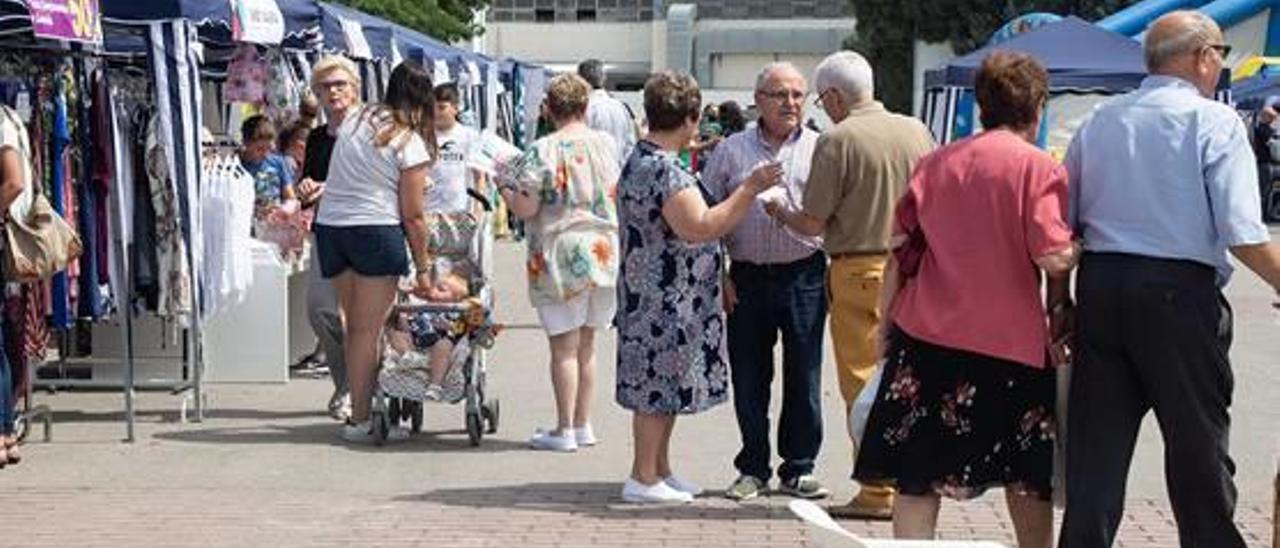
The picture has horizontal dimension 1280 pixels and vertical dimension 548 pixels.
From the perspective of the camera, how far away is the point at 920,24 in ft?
161

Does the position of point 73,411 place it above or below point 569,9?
below

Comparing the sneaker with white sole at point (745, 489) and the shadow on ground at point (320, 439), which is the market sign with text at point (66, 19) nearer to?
the shadow on ground at point (320, 439)

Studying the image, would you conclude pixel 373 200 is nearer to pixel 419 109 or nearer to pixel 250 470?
pixel 419 109

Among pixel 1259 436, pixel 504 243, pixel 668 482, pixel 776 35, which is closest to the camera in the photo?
pixel 668 482

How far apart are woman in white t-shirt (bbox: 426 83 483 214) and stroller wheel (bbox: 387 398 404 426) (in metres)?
0.89

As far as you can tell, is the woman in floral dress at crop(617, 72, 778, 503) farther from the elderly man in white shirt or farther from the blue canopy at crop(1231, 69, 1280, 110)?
the blue canopy at crop(1231, 69, 1280, 110)

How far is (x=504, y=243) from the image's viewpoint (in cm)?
2322

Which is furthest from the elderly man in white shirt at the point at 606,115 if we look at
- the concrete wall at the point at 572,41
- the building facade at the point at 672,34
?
the concrete wall at the point at 572,41

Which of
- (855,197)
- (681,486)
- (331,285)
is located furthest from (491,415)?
(855,197)

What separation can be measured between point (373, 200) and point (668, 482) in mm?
1976

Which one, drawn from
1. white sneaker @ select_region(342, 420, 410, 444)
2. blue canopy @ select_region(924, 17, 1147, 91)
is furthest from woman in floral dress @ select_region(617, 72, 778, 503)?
blue canopy @ select_region(924, 17, 1147, 91)

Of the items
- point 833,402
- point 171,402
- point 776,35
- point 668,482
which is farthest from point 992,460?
point 776,35

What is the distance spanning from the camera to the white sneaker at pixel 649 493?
759 cm

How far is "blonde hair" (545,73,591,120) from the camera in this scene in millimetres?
8555
